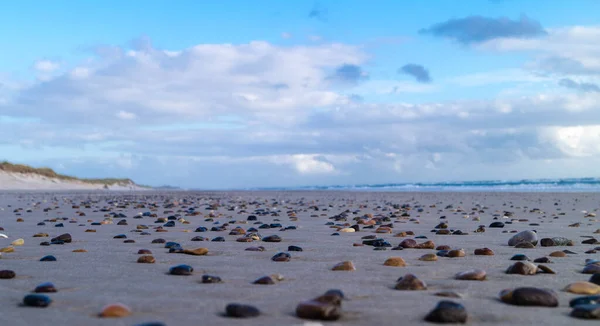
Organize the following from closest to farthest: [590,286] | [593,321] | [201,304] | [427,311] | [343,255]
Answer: [593,321] < [427,311] < [201,304] < [590,286] < [343,255]

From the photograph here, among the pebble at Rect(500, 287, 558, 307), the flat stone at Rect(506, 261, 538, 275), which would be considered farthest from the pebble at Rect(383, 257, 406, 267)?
the pebble at Rect(500, 287, 558, 307)

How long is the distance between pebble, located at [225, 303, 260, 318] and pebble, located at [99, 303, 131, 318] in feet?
1.56

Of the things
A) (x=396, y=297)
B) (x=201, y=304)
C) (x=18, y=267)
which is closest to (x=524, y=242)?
(x=396, y=297)

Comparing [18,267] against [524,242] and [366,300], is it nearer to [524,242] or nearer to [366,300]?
[366,300]

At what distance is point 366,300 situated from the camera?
2.88 m

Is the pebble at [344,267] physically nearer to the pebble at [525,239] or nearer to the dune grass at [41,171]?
the pebble at [525,239]

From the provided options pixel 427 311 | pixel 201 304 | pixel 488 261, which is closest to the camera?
pixel 427 311

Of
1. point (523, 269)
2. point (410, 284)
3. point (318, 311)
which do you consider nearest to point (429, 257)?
point (523, 269)

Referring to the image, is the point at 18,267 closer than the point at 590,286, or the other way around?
the point at 590,286

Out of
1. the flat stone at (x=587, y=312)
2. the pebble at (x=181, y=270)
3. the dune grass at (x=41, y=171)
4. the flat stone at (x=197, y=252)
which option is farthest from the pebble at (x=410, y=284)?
the dune grass at (x=41, y=171)

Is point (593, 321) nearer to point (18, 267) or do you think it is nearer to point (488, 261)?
point (488, 261)

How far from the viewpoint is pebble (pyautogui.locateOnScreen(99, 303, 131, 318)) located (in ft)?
8.18

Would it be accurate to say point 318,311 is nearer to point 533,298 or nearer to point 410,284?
point 410,284

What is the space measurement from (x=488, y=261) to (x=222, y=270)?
2153 millimetres
